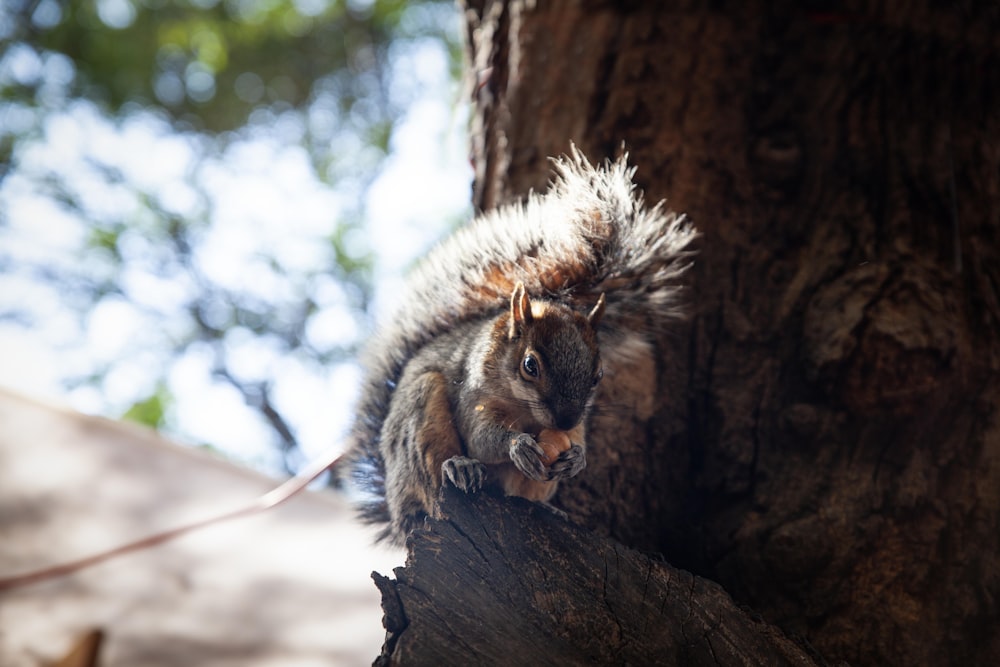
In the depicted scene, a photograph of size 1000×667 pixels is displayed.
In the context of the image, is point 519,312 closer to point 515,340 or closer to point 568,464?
point 515,340

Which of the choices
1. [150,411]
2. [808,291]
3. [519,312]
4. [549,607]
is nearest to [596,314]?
[519,312]

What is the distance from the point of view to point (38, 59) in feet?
19.0

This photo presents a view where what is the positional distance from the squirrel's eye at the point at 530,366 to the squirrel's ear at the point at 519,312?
7 centimetres

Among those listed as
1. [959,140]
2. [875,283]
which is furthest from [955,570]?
[959,140]

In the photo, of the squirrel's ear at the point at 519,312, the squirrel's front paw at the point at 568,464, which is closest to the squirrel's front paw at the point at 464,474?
the squirrel's front paw at the point at 568,464

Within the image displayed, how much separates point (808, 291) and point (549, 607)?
3.46 ft

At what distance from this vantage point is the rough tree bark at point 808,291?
159 cm

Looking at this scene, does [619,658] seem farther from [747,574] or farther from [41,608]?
[41,608]

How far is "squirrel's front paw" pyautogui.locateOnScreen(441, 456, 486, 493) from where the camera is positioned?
56.6 inches

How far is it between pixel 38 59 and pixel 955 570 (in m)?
6.43

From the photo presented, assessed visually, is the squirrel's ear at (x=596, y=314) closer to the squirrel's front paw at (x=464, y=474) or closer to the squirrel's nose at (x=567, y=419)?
the squirrel's nose at (x=567, y=419)

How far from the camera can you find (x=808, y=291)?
1903 millimetres

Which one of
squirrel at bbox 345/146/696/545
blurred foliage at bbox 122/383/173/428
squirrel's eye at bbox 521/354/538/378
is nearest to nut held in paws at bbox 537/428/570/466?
squirrel at bbox 345/146/696/545

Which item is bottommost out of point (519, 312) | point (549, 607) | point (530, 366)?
point (549, 607)
